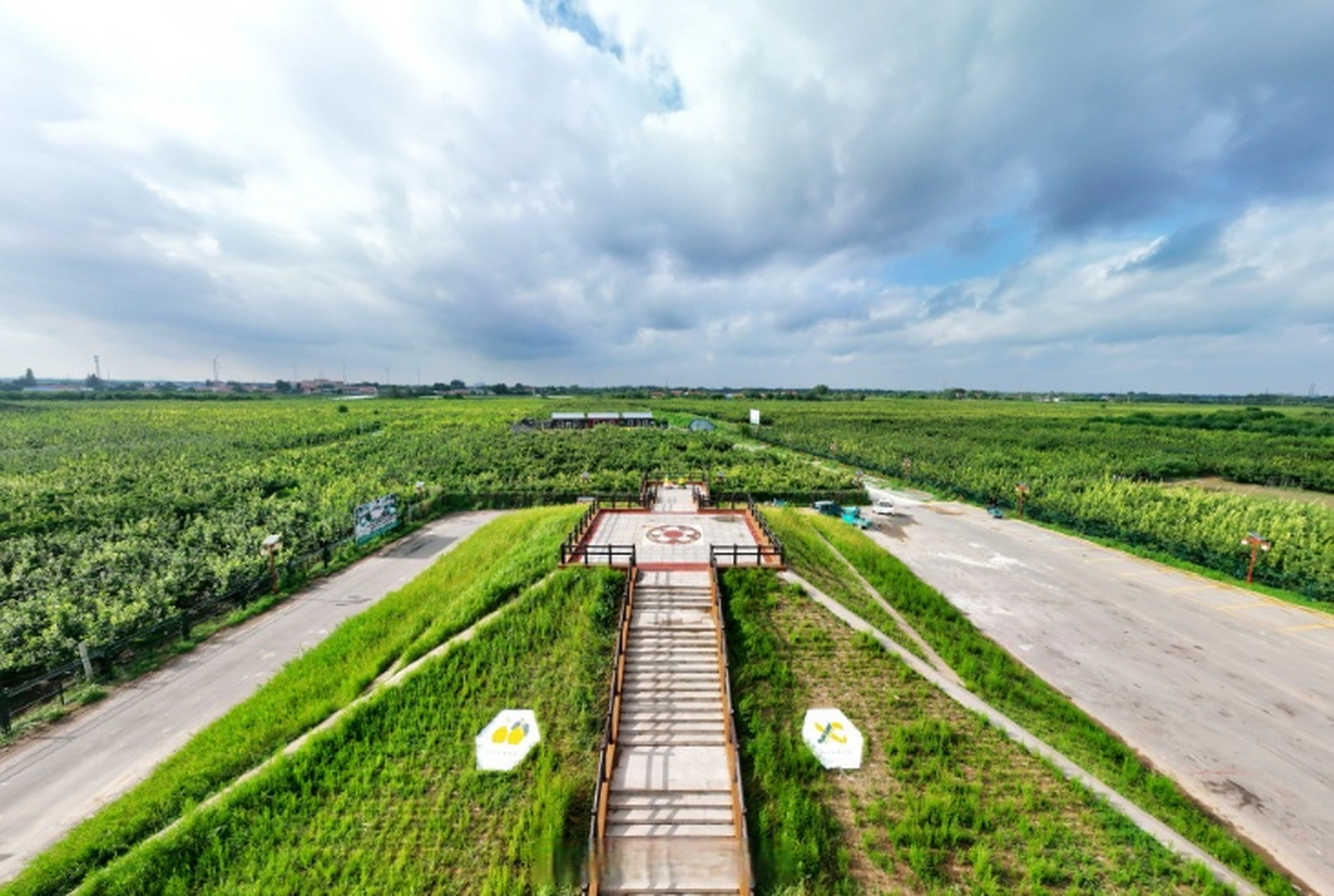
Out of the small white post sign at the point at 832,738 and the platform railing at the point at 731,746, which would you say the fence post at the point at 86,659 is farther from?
the small white post sign at the point at 832,738

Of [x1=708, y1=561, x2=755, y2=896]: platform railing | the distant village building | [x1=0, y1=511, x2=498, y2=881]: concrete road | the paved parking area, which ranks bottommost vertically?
[x1=0, y1=511, x2=498, y2=881]: concrete road

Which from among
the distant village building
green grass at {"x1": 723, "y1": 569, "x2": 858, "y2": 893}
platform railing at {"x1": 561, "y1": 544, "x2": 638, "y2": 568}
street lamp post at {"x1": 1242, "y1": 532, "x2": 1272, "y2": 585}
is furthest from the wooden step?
the distant village building

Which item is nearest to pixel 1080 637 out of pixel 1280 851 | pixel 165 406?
pixel 1280 851

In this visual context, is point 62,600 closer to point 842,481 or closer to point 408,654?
point 408,654

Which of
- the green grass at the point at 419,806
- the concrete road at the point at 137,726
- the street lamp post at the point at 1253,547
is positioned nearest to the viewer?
the green grass at the point at 419,806

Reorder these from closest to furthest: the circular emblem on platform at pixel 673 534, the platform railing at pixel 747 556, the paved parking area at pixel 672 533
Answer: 1. the platform railing at pixel 747 556
2. the paved parking area at pixel 672 533
3. the circular emblem on platform at pixel 673 534

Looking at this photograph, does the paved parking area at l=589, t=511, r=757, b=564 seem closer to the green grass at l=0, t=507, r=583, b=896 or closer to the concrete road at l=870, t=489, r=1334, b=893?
the green grass at l=0, t=507, r=583, b=896

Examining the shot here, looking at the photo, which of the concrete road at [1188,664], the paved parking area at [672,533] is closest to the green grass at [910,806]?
the concrete road at [1188,664]
